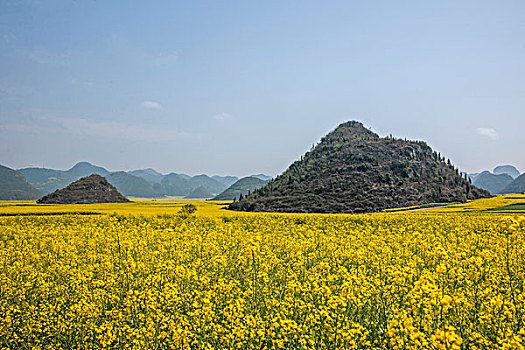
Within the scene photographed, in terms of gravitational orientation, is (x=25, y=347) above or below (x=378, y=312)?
below

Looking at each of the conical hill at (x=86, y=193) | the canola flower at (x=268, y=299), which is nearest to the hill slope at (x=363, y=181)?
the conical hill at (x=86, y=193)

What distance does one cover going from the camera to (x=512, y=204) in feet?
121

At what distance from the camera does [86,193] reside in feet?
280

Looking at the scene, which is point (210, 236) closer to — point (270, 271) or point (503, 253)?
point (270, 271)

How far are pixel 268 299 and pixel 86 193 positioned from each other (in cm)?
9206

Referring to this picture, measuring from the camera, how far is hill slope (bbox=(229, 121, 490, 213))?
65.5 metres

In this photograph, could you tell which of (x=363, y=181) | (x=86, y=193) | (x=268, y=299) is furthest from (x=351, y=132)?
(x=268, y=299)

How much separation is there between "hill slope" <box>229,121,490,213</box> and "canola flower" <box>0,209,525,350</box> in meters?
53.4

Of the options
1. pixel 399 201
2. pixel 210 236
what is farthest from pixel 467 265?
pixel 399 201

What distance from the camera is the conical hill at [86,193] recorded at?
7675 centimetres

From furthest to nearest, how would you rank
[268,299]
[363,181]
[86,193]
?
[86,193] → [363,181] → [268,299]

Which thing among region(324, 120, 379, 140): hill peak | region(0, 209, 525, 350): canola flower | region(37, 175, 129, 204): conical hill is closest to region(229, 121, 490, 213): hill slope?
region(324, 120, 379, 140): hill peak

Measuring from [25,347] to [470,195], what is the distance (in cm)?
8270

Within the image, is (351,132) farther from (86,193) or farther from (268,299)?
(268,299)
